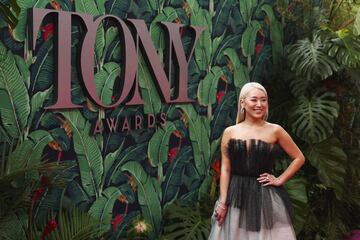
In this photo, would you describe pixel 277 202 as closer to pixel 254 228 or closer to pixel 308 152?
pixel 254 228

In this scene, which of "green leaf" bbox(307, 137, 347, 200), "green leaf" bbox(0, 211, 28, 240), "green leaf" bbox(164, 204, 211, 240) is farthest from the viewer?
"green leaf" bbox(307, 137, 347, 200)

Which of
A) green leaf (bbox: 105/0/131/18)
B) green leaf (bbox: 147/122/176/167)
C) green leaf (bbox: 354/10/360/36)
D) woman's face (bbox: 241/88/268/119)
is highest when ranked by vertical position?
green leaf (bbox: 354/10/360/36)

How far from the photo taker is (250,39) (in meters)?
5.25

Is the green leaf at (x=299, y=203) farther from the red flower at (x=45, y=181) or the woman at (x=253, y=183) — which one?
the red flower at (x=45, y=181)

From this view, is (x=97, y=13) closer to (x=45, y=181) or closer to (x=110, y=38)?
(x=110, y=38)

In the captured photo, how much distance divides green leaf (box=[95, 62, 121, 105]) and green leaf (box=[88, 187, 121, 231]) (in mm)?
683

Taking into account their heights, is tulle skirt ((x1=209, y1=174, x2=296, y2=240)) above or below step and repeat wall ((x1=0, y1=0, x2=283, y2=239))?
below

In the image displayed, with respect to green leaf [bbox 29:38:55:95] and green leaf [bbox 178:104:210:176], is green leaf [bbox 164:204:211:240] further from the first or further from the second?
green leaf [bbox 29:38:55:95]

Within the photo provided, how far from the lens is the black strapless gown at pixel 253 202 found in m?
3.06

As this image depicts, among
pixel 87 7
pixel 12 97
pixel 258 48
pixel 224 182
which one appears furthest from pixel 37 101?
pixel 258 48

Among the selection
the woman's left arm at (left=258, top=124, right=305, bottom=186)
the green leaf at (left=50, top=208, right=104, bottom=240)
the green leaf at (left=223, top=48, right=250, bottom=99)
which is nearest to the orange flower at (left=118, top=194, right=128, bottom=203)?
the green leaf at (left=50, top=208, right=104, bottom=240)

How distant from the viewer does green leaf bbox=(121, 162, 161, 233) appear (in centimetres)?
408

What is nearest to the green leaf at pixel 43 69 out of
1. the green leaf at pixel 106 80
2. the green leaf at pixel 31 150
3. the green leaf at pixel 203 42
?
the green leaf at pixel 31 150

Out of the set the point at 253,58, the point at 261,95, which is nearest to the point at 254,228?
the point at 261,95
